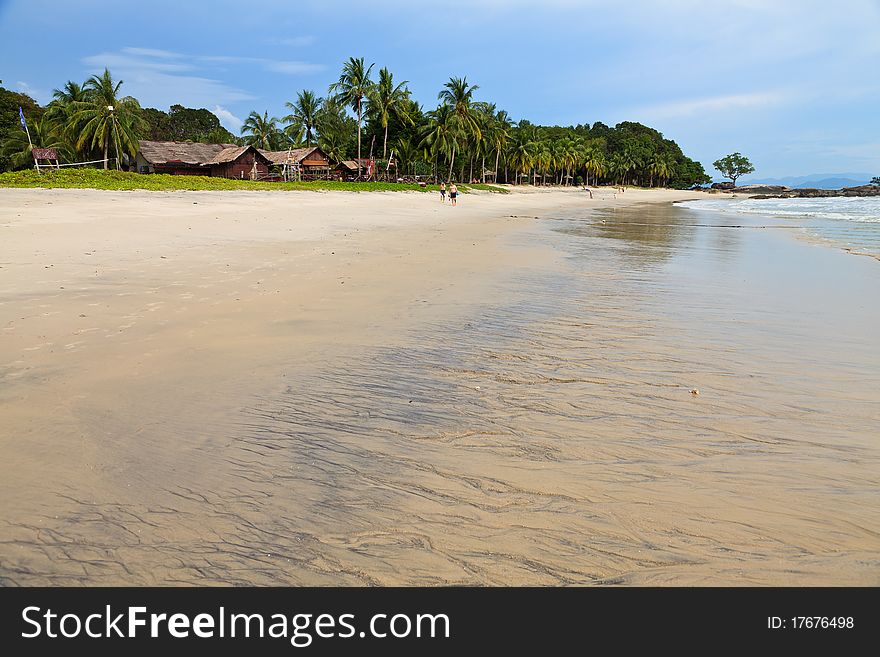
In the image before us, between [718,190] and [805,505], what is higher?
[718,190]

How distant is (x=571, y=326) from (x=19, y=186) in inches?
1052

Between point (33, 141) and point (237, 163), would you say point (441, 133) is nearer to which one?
point (237, 163)

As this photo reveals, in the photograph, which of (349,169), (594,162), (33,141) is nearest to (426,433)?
(33,141)

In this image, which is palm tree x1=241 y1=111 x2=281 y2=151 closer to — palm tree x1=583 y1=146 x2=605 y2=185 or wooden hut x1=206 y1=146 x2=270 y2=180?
wooden hut x1=206 y1=146 x2=270 y2=180

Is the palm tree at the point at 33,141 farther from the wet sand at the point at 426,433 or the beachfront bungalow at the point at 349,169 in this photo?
the wet sand at the point at 426,433

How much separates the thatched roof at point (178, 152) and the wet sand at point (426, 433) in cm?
4705

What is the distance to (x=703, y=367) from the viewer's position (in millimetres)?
4844

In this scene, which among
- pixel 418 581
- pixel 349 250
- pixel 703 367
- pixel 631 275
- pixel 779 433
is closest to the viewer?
pixel 418 581

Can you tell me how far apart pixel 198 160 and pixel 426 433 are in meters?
54.4

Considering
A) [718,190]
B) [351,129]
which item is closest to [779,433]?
[351,129]

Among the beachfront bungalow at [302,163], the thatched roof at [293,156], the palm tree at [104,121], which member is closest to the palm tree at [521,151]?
the beachfront bungalow at [302,163]

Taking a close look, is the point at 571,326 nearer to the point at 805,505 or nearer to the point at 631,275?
the point at 805,505

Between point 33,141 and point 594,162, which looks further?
point 594,162

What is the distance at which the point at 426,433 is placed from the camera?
3.57m
